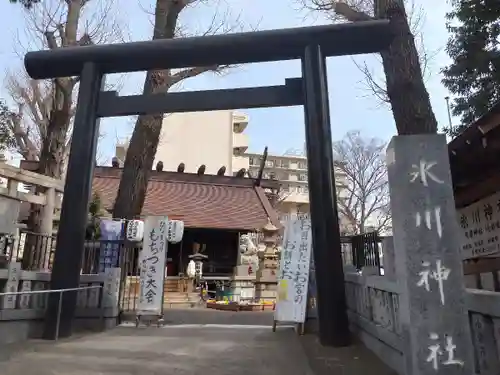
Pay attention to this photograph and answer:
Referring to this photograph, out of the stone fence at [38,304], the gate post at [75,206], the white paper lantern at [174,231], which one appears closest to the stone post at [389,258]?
the gate post at [75,206]

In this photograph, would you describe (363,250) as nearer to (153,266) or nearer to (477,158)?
(477,158)

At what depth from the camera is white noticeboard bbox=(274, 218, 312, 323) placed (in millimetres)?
8188

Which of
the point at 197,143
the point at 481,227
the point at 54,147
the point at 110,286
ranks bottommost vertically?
the point at 110,286

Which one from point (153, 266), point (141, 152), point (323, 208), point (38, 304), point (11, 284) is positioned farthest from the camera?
point (141, 152)

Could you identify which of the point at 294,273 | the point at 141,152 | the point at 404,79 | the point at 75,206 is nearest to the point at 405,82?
the point at 404,79

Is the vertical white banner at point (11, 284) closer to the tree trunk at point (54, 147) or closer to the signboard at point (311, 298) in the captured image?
the tree trunk at point (54, 147)

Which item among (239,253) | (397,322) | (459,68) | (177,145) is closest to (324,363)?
(397,322)

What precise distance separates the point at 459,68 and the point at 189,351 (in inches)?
494

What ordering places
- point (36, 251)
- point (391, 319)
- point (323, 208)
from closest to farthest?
1. point (391, 319)
2. point (323, 208)
3. point (36, 251)

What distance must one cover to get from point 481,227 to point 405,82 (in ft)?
10.8

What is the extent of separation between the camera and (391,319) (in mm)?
5047

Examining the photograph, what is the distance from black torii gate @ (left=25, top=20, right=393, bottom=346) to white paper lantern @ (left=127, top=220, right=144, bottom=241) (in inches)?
145

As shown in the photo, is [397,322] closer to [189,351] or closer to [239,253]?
[189,351]

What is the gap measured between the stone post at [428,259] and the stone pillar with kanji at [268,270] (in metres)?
11.9
